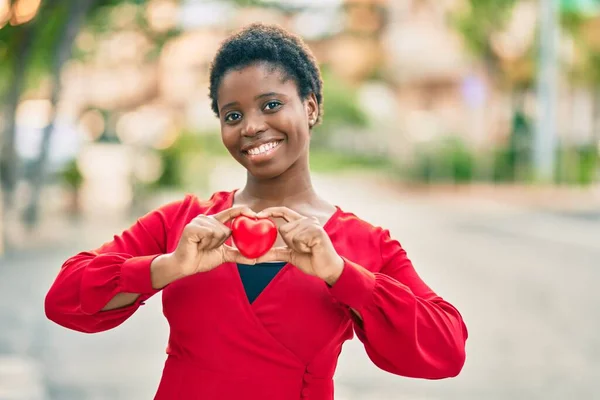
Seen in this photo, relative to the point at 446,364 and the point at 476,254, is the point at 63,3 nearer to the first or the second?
the point at 476,254

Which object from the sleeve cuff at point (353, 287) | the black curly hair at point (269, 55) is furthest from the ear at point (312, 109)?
the sleeve cuff at point (353, 287)

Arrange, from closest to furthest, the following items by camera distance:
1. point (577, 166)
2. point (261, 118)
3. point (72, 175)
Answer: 1. point (261, 118)
2. point (72, 175)
3. point (577, 166)

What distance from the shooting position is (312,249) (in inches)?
74.7

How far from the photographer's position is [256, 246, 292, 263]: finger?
197cm

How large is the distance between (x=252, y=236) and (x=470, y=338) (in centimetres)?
588

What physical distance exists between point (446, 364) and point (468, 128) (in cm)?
3391

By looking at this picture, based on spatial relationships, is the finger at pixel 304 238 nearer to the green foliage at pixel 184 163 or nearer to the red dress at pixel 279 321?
the red dress at pixel 279 321

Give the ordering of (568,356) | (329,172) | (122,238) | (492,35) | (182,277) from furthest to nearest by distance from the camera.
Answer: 1. (329,172)
2. (492,35)
3. (568,356)
4. (122,238)
5. (182,277)

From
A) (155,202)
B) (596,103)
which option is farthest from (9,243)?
(596,103)

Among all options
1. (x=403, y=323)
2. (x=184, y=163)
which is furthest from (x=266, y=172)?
(x=184, y=163)

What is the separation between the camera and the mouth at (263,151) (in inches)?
83.9

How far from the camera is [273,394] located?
2029 millimetres

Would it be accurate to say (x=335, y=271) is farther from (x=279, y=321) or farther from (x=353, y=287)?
(x=279, y=321)

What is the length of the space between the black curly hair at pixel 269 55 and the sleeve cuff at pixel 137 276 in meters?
0.46
